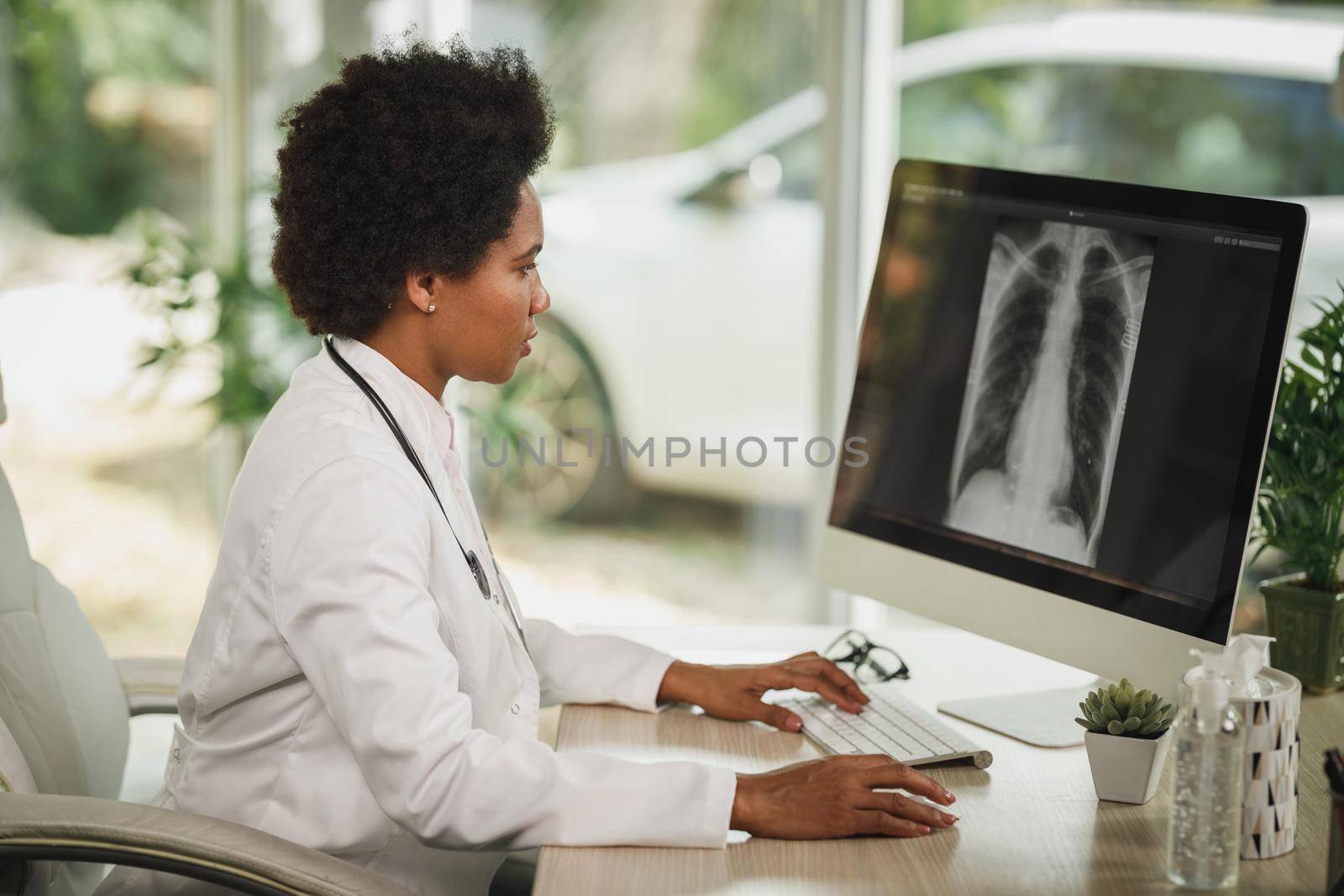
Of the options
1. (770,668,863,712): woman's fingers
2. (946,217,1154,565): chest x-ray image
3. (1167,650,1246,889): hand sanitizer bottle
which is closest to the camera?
(1167,650,1246,889): hand sanitizer bottle

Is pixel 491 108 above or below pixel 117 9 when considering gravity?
below

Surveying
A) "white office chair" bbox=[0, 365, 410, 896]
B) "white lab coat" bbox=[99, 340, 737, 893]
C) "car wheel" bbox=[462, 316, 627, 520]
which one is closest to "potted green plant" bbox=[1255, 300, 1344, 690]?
"white lab coat" bbox=[99, 340, 737, 893]

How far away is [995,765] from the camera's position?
50.1 inches

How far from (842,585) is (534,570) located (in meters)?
1.77

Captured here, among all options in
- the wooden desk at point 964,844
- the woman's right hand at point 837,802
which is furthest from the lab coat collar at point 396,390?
the woman's right hand at point 837,802

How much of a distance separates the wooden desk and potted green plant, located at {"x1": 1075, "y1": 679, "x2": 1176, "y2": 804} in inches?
0.8

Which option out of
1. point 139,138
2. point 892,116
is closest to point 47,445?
point 139,138

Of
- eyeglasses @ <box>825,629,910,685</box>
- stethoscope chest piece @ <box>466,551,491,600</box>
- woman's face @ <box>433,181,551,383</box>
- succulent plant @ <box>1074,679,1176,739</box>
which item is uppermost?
woman's face @ <box>433,181,551,383</box>

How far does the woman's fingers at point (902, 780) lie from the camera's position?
3.59 ft

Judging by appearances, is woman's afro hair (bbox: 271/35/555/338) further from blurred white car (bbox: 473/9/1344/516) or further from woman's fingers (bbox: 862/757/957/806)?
blurred white car (bbox: 473/9/1344/516)

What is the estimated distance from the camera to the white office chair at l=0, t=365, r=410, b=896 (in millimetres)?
1034

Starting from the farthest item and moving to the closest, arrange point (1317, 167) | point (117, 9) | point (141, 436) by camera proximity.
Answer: point (141, 436) → point (117, 9) → point (1317, 167)

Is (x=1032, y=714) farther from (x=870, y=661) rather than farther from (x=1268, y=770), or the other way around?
(x=1268, y=770)

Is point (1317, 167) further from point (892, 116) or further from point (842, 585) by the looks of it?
point (842, 585)
